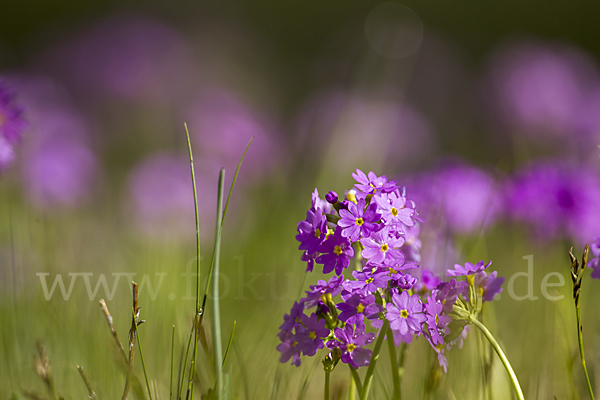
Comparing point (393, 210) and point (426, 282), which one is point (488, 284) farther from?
point (393, 210)

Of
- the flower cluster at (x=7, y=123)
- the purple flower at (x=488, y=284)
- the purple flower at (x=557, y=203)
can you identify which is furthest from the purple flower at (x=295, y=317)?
the purple flower at (x=557, y=203)

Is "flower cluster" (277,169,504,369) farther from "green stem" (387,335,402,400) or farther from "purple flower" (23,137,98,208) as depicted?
"purple flower" (23,137,98,208)

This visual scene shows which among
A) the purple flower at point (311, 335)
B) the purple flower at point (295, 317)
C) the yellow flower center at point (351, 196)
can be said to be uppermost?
the yellow flower center at point (351, 196)

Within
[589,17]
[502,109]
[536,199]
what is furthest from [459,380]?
[589,17]

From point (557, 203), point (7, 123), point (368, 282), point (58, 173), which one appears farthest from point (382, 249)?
point (58, 173)

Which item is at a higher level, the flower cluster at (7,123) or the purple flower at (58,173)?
the purple flower at (58,173)

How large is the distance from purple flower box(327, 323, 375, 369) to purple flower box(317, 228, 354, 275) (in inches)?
4.7

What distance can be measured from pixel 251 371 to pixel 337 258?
0.84 metres

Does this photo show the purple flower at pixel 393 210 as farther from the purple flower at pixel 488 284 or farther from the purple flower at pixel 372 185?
the purple flower at pixel 488 284

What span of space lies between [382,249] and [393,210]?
0.09 m

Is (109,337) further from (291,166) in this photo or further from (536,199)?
(291,166)

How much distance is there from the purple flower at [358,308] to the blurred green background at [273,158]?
11.0 inches

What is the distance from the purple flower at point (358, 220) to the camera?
1083mm

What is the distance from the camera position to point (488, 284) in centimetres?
114
